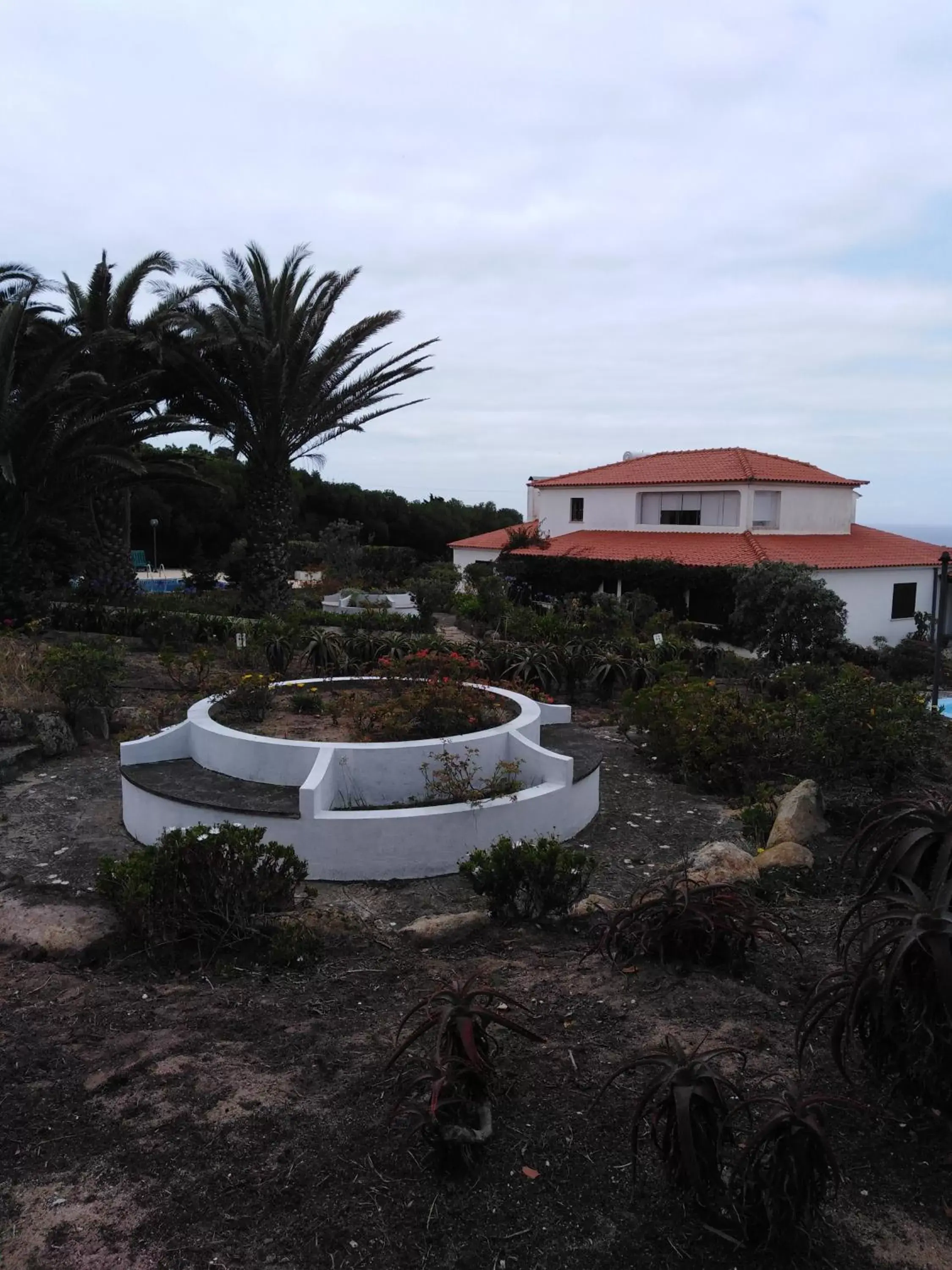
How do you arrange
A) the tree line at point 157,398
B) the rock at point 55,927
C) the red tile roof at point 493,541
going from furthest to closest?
the red tile roof at point 493,541 → the tree line at point 157,398 → the rock at point 55,927

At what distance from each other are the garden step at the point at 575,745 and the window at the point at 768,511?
22021mm

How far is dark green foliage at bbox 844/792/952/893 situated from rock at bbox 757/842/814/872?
100 inches

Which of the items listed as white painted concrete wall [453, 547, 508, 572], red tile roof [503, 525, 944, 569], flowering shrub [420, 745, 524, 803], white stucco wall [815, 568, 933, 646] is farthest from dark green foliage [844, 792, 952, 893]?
white painted concrete wall [453, 547, 508, 572]

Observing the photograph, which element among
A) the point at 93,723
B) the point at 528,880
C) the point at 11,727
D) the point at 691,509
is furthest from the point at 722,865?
the point at 691,509

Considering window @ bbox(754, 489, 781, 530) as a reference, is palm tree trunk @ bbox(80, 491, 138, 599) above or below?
below

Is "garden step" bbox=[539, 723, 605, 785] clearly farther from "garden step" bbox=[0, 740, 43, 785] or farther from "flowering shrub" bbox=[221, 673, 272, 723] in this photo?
"garden step" bbox=[0, 740, 43, 785]

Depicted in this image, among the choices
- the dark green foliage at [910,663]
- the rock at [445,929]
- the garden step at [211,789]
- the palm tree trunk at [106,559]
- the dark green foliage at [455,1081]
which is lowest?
the dark green foliage at [910,663]

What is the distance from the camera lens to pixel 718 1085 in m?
2.50

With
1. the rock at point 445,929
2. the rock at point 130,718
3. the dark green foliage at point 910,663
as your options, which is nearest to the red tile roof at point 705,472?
the dark green foliage at point 910,663

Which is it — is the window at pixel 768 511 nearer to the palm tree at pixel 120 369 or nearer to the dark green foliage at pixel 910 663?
the dark green foliage at pixel 910 663

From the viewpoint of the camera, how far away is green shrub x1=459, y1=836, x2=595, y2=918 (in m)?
5.01

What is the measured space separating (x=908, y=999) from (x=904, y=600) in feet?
98.4

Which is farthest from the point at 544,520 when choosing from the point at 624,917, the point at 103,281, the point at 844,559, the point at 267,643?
the point at 624,917

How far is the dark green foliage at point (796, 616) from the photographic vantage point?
1792cm
